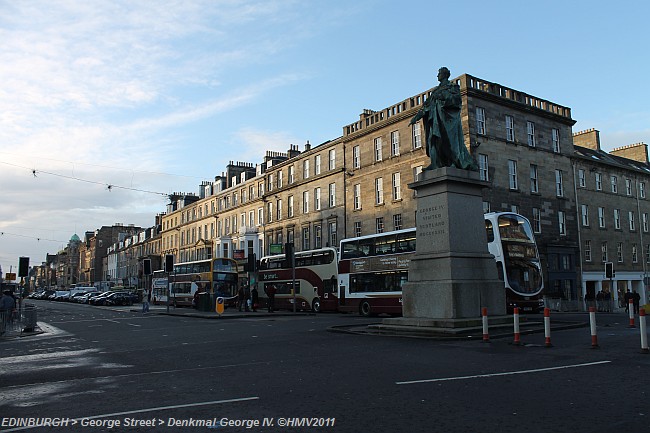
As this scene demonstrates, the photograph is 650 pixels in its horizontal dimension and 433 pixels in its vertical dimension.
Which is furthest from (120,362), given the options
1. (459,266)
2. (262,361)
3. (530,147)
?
(530,147)

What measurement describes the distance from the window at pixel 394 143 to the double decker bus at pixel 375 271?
1279 centimetres

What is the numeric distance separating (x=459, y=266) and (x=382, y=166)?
28918mm

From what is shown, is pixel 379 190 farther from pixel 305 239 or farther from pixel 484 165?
pixel 305 239

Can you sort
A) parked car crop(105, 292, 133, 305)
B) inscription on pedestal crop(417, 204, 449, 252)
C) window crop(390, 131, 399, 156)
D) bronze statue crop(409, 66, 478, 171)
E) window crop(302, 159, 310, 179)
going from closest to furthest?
inscription on pedestal crop(417, 204, 449, 252) < bronze statue crop(409, 66, 478, 171) < window crop(390, 131, 399, 156) < window crop(302, 159, 310, 179) < parked car crop(105, 292, 133, 305)

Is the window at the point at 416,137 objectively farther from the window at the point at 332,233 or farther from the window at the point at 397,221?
the window at the point at 332,233

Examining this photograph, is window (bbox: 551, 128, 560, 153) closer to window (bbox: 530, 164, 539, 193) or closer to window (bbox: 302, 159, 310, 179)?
window (bbox: 530, 164, 539, 193)

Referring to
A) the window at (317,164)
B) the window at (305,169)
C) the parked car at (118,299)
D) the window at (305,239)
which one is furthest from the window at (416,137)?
the parked car at (118,299)

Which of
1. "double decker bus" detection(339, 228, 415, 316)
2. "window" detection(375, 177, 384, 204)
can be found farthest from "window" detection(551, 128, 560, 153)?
"double decker bus" detection(339, 228, 415, 316)

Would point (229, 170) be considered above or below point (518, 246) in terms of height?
above

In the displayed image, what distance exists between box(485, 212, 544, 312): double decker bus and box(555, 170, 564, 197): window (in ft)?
67.1

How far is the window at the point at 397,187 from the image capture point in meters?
41.5

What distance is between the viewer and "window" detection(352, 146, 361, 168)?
152ft

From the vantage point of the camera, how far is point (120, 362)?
1134cm

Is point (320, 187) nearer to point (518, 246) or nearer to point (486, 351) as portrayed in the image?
point (518, 246)
